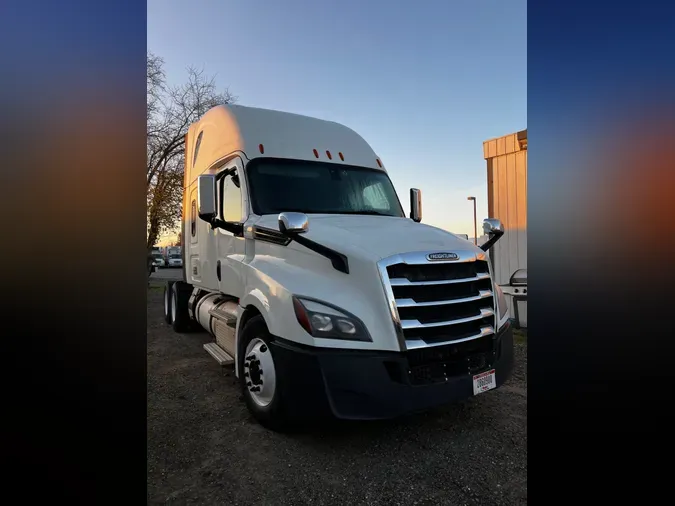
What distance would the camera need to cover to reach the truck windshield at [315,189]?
4.31 meters

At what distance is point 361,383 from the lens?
280 cm

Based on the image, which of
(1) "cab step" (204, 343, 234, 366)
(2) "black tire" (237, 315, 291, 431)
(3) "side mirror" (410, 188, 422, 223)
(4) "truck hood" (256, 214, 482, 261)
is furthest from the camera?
(3) "side mirror" (410, 188, 422, 223)

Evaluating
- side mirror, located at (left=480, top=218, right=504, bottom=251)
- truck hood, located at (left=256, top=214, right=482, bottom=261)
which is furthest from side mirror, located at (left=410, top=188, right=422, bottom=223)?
side mirror, located at (left=480, top=218, right=504, bottom=251)

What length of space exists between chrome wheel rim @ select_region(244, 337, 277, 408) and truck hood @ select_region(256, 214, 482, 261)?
1064mm

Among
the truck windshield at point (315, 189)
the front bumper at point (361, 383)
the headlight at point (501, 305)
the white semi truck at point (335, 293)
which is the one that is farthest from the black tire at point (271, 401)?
the headlight at point (501, 305)

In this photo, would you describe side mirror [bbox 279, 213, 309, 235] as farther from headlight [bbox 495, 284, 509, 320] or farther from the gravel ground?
headlight [bbox 495, 284, 509, 320]

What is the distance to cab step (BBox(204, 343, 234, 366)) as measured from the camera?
4.29 meters

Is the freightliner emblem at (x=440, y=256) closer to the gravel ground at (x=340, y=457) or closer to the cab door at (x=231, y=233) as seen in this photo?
the gravel ground at (x=340, y=457)

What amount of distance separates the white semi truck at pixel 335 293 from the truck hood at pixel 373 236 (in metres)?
0.02
